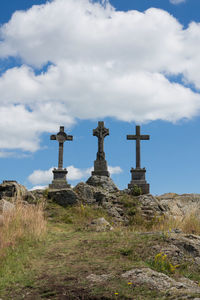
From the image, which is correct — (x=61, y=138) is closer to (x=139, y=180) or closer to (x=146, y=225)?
(x=139, y=180)

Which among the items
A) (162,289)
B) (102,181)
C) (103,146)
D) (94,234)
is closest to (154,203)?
(102,181)

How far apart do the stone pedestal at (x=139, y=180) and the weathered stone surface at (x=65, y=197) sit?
15.3 ft

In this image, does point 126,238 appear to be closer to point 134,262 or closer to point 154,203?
point 134,262

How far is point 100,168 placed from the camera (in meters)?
19.2

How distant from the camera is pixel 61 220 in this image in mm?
13266

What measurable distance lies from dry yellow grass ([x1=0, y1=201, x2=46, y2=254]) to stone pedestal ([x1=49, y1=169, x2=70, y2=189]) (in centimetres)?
876

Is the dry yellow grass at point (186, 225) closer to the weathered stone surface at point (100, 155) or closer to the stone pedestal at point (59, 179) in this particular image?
the weathered stone surface at point (100, 155)

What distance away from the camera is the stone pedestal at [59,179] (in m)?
19.2

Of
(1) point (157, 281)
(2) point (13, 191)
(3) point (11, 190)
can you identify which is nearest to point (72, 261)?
(1) point (157, 281)

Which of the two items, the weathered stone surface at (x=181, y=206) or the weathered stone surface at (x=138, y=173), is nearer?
the weathered stone surface at (x=181, y=206)

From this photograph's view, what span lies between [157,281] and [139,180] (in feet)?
45.5

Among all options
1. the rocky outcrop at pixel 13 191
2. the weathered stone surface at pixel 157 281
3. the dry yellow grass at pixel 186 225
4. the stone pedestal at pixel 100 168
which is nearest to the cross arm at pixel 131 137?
the stone pedestal at pixel 100 168

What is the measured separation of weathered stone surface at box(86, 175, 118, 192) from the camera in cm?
1802

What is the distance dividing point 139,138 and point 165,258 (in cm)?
1359
